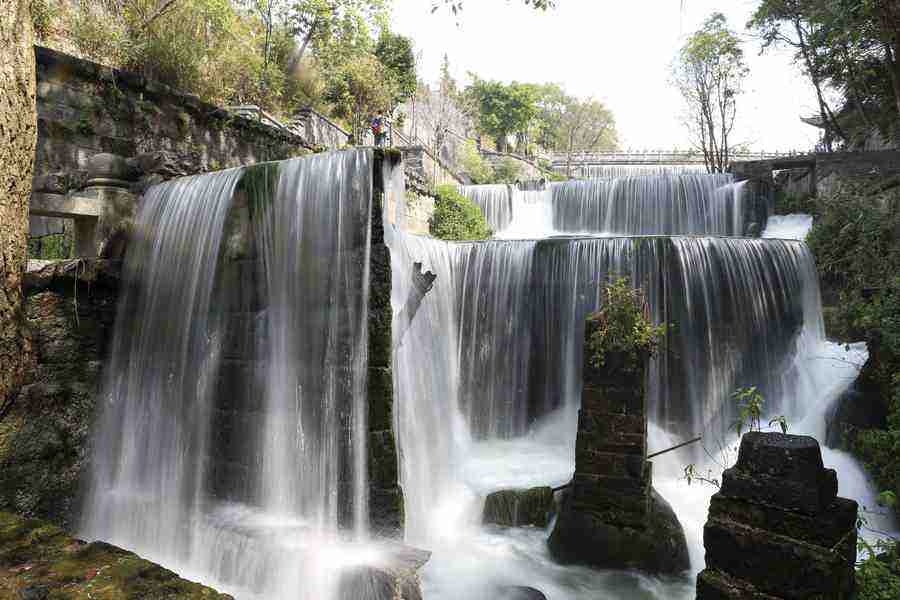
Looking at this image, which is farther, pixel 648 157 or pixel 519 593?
pixel 648 157

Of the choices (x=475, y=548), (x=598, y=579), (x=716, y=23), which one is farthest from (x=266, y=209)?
(x=716, y=23)

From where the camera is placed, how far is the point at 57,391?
5.18 meters

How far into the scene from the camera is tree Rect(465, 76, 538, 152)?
37688 mm

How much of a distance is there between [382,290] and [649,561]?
13.7ft

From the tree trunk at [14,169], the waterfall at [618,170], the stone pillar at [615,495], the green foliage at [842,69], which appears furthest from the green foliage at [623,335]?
the waterfall at [618,170]

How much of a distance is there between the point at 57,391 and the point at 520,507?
534cm

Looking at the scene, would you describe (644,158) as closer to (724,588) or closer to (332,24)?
(332,24)

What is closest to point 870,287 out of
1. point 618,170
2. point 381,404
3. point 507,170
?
point 381,404

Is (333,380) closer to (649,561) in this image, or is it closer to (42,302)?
(42,302)

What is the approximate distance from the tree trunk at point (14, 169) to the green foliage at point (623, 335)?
577cm

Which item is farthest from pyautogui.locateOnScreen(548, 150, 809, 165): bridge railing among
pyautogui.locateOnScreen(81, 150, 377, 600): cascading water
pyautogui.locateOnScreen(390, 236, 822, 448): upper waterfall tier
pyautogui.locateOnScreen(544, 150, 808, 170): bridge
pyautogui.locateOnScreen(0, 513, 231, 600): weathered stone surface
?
pyautogui.locateOnScreen(0, 513, 231, 600): weathered stone surface

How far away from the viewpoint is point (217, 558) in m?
4.58

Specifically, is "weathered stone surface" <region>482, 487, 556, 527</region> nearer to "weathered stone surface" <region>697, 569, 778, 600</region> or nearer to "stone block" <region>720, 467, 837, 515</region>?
"weathered stone surface" <region>697, 569, 778, 600</region>

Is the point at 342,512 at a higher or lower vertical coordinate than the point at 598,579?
higher
